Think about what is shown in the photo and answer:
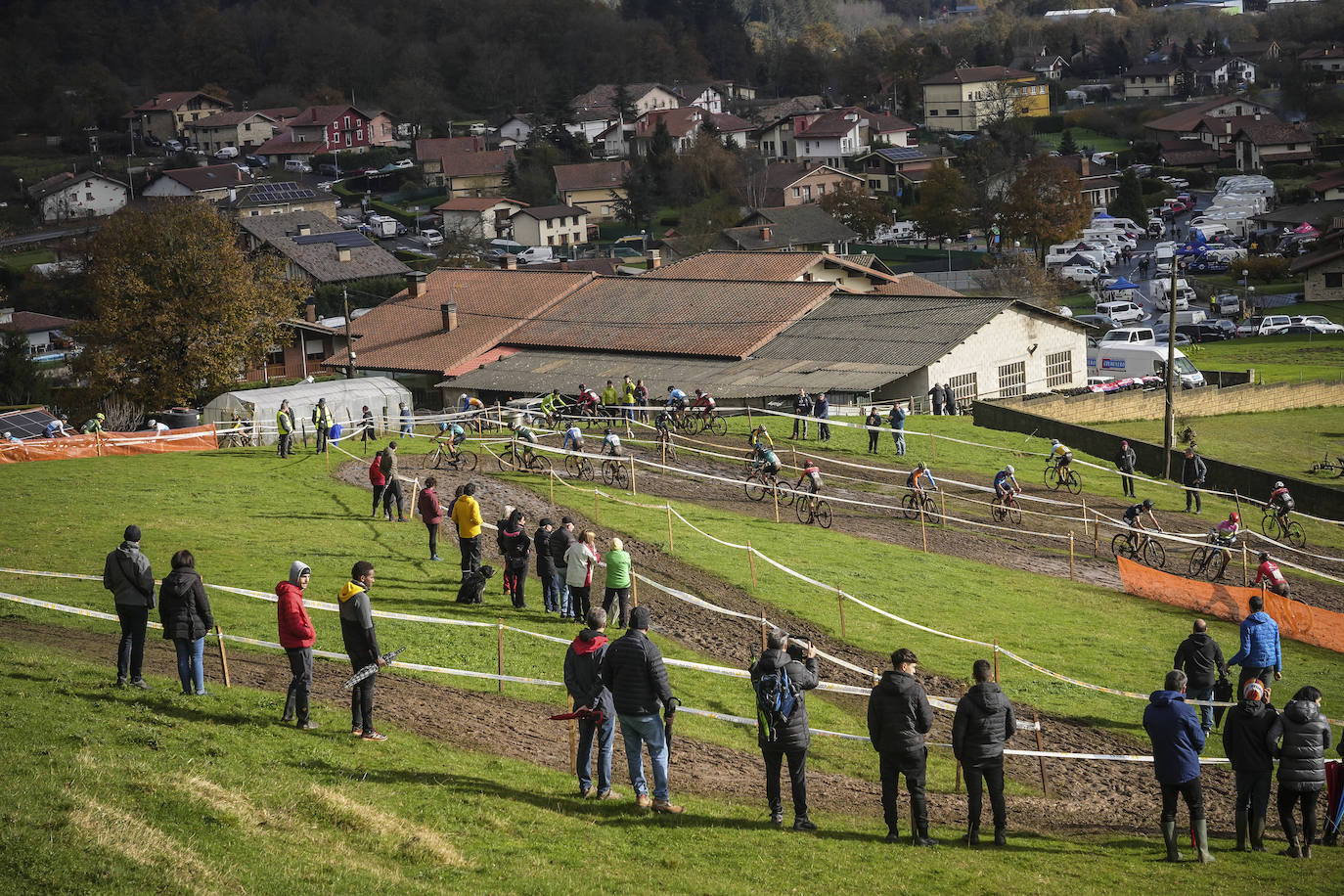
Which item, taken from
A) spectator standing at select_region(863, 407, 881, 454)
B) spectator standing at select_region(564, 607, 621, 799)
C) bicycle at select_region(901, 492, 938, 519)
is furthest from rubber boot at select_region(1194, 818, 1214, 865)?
spectator standing at select_region(863, 407, 881, 454)

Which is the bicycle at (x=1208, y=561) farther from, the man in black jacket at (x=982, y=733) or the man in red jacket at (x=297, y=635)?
the man in red jacket at (x=297, y=635)

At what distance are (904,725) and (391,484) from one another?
693 inches

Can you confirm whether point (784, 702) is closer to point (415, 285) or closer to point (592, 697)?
point (592, 697)

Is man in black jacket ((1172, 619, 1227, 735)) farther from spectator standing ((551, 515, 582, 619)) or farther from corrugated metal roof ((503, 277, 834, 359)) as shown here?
corrugated metal roof ((503, 277, 834, 359))

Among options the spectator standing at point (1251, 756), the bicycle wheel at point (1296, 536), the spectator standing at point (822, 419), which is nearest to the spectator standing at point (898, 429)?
the spectator standing at point (822, 419)

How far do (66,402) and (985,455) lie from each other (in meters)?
45.7

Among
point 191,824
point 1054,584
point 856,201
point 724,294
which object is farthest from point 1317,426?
point 856,201

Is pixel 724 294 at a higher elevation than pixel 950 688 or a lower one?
higher

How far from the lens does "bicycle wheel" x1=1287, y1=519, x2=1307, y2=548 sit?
34.5 meters

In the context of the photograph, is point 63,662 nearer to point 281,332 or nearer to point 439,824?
point 439,824

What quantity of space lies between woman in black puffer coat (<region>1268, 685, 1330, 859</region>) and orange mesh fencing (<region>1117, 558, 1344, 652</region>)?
9.78 meters

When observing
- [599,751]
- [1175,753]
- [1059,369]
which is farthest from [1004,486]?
[1059,369]

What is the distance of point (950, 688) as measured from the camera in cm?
2017

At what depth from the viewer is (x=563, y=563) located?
2123cm
